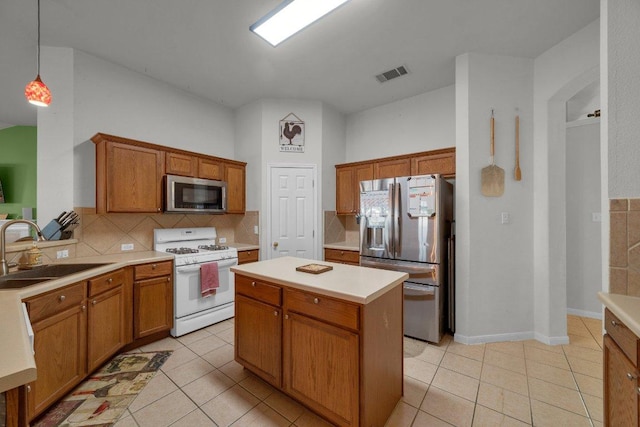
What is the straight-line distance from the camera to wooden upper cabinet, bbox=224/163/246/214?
381 cm

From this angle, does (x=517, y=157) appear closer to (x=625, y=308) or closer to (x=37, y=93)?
(x=625, y=308)

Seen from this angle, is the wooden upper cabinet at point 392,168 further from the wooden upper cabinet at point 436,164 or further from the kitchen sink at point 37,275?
the kitchen sink at point 37,275

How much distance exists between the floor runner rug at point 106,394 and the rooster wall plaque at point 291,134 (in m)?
2.94

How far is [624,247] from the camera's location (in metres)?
1.43

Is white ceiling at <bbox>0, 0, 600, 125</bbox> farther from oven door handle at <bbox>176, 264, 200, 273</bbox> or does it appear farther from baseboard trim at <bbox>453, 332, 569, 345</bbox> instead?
baseboard trim at <bbox>453, 332, 569, 345</bbox>

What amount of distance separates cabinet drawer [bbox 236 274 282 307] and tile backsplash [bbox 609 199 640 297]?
195 cm

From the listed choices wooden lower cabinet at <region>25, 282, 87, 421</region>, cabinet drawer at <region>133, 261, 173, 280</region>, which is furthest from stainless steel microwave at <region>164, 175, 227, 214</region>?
wooden lower cabinet at <region>25, 282, 87, 421</region>

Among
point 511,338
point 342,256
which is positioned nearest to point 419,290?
point 511,338

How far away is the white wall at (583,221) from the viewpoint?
→ 3244mm

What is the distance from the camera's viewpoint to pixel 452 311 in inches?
113

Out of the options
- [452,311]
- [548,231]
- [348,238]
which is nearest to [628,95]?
[548,231]

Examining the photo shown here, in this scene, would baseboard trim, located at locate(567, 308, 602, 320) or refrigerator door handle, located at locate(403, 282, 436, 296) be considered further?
baseboard trim, located at locate(567, 308, 602, 320)

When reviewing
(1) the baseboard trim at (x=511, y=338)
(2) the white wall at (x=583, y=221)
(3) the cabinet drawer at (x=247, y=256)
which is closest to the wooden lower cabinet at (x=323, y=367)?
(1) the baseboard trim at (x=511, y=338)

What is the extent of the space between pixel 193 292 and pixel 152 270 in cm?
49
